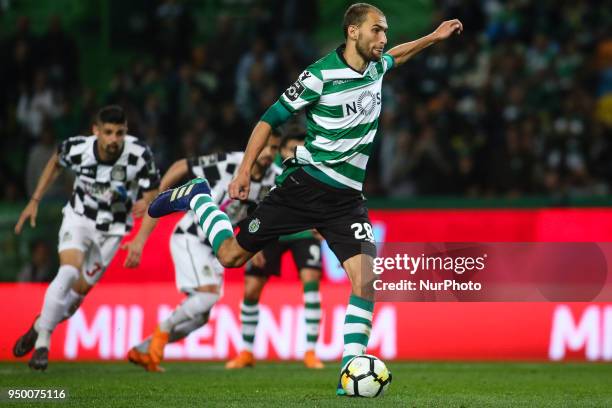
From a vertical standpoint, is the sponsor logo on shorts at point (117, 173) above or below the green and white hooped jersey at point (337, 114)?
above

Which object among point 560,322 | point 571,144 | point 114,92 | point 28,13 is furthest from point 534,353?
point 28,13

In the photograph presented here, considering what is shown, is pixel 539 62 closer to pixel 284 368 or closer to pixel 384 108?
pixel 384 108

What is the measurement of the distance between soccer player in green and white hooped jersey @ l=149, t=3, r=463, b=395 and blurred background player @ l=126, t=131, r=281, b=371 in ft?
8.50

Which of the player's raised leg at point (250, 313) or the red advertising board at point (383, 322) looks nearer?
the player's raised leg at point (250, 313)

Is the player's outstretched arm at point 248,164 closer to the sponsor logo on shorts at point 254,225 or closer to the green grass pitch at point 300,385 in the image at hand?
the sponsor logo on shorts at point 254,225

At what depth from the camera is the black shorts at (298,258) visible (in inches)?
456

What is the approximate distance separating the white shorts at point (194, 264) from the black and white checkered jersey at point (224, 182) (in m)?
0.09

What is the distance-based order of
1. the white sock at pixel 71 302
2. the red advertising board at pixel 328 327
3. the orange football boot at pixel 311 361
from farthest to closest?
the red advertising board at pixel 328 327 < the orange football boot at pixel 311 361 < the white sock at pixel 71 302

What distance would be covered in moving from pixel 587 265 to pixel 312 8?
834 cm

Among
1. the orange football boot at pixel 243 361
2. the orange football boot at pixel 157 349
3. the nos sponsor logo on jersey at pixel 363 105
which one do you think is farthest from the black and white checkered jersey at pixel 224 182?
the nos sponsor logo on jersey at pixel 363 105

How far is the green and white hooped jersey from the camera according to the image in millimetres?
7859

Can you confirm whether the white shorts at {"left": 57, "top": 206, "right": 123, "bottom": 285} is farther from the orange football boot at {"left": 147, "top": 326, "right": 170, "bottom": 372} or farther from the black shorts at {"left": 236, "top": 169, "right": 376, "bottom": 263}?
the black shorts at {"left": 236, "top": 169, "right": 376, "bottom": 263}

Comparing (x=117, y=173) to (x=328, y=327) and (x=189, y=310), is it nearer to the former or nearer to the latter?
(x=189, y=310)

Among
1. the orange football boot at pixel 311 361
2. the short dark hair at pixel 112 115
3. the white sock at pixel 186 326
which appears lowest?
the orange football boot at pixel 311 361
